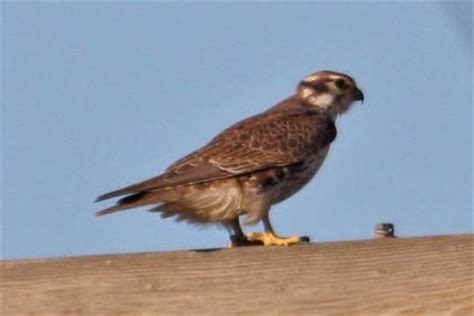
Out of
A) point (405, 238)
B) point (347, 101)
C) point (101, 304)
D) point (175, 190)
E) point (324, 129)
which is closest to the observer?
point (101, 304)

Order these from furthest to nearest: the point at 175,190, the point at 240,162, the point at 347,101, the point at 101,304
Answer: the point at 347,101
the point at 240,162
the point at 175,190
the point at 101,304

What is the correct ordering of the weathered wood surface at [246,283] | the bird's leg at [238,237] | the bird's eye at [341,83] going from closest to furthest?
the weathered wood surface at [246,283] → the bird's leg at [238,237] → the bird's eye at [341,83]

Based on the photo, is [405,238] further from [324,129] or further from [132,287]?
[324,129]

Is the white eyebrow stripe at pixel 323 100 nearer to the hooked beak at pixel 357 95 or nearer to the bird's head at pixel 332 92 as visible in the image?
the bird's head at pixel 332 92

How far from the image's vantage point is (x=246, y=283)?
9.00ft

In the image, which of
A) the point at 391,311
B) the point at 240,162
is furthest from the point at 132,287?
the point at 240,162

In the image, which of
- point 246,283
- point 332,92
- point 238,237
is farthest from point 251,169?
point 246,283

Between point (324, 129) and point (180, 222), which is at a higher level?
point (324, 129)

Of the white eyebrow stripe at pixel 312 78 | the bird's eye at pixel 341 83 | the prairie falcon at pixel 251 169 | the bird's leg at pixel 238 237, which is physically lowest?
the bird's leg at pixel 238 237

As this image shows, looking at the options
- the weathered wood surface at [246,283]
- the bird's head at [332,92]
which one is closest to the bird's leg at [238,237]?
the weathered wood surface at [246,283]

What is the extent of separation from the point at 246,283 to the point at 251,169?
2953mm

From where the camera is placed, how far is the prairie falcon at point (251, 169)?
16.7 feet

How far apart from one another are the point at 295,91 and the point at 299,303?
4350mm

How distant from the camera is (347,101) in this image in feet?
21.9
